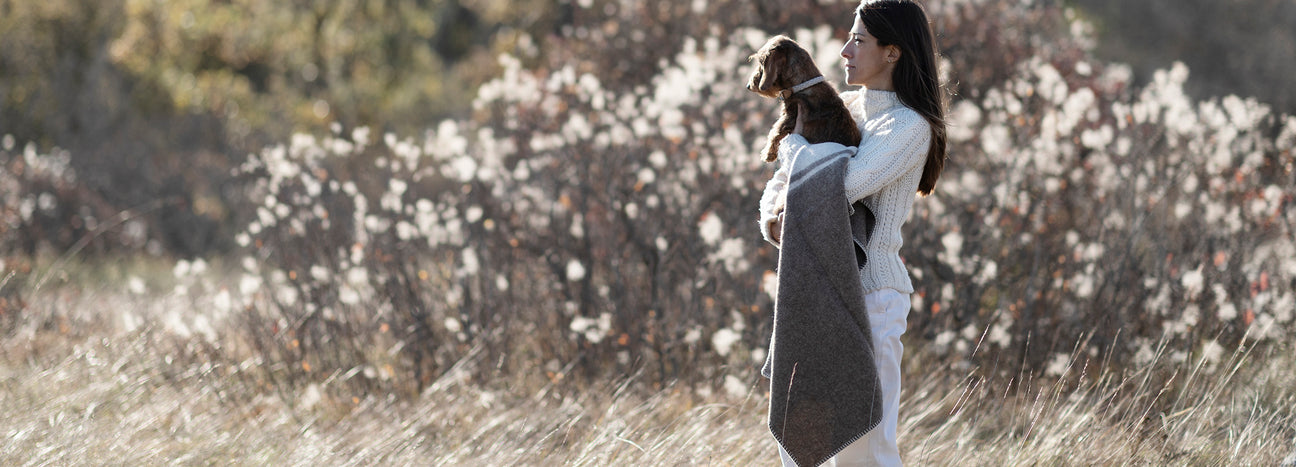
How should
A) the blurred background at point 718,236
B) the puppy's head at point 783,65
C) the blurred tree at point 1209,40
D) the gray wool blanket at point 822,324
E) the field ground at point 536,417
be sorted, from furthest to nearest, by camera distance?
the blurred tree at point 1209,40 → the blurred background at point 718,236 → the field ground at point 536,417 → the puppy's head at point 783,65 → the gray wool blanket at point 822,324

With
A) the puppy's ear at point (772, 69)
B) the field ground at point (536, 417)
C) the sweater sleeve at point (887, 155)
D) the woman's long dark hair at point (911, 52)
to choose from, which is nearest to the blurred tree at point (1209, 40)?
the field ground at point (536, 417)

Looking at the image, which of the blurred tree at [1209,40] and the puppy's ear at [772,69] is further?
the blurred tree at [1209,40]

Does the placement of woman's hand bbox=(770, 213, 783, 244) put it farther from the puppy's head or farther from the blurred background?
the blurred background

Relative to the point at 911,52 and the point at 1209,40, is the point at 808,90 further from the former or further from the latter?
the point at 1209,40

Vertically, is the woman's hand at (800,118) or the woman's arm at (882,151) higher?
the woman's hand at (800,118)

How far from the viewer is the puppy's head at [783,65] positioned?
102 inches

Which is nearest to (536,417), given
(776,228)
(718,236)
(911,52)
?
(718,236)

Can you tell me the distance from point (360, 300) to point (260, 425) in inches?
42.0

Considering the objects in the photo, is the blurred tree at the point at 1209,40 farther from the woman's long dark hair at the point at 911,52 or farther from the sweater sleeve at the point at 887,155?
the sweater sleeve at the point at 887,155

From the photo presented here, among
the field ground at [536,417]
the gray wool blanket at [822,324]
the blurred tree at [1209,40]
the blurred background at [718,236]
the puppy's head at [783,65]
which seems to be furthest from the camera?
the blurred tree at [1209,40]

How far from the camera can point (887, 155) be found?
253 centimetres

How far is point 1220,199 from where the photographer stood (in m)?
4.95

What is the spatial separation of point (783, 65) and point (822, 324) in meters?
0.58

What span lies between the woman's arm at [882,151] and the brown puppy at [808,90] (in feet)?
0.13
